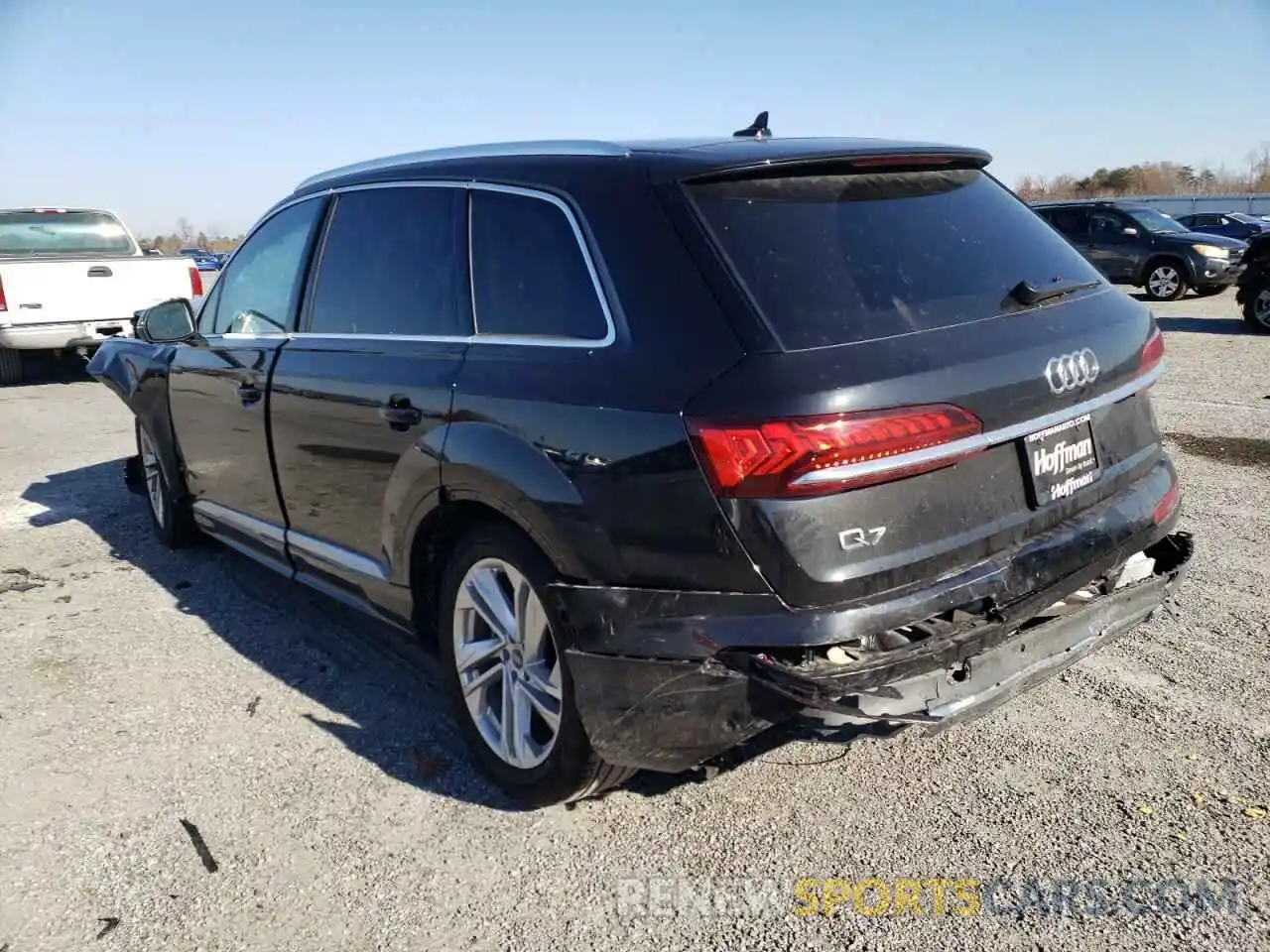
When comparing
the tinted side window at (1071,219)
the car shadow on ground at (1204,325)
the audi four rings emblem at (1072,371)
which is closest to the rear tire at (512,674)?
the audi four rings emblem at (1072,371)

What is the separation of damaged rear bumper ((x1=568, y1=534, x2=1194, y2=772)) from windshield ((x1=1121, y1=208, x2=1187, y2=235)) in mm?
17157

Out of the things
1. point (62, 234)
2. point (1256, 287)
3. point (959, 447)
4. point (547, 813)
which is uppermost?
point (62, 234)

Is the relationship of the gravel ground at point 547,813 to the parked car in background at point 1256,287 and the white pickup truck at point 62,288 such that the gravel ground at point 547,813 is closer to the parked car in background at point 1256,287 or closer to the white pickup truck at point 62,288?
the white pickup truck at point 62,288

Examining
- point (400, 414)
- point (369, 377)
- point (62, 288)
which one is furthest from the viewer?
point (62, 288)

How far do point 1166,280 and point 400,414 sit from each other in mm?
17664

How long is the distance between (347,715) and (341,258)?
1.70 metres

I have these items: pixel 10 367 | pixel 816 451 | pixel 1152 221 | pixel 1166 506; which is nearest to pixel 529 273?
pixel 816 451

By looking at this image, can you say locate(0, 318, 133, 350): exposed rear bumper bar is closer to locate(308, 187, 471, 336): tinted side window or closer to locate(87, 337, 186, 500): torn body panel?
locate(87, 337, 186, 500): torn body panel

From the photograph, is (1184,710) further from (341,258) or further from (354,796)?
(341,258)

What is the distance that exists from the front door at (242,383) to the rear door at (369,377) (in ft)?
0.60

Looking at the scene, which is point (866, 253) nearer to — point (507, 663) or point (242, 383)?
point (507, 663)

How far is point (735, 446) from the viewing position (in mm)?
2316

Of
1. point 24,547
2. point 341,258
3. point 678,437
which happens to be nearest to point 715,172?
point 678,437

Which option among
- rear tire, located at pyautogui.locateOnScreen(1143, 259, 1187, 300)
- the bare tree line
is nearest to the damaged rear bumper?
rear tire, located at pyautogui.locateOnScreen(1143, 259, 1187, 300)
